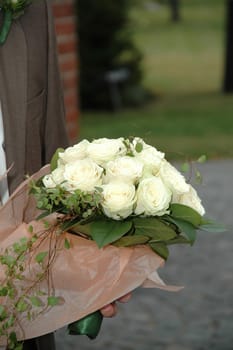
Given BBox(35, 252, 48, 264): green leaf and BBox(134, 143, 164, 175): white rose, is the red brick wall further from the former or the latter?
BBox(35, 252, 48, 264): green leaf

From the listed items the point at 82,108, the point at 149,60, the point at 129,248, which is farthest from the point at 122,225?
the point at 149,60

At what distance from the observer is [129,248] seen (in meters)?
2.67

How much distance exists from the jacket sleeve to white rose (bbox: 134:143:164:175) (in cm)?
55

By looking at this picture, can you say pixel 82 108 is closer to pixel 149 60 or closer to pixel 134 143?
pixel 149 60

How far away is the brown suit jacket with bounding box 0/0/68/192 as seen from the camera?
9.93 ft

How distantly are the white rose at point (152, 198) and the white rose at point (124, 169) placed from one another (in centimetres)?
3

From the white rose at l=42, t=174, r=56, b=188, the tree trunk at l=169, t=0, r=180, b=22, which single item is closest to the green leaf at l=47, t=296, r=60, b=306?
the white rose at l=42, t=174, r=56, b=188

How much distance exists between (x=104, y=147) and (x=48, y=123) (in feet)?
1.80

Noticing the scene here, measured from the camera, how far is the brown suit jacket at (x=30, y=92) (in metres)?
3.03

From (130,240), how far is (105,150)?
27 cm

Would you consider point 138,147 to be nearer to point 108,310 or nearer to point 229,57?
point 108,310

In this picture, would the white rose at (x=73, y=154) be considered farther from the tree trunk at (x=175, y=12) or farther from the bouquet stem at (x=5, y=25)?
the tree trunk at (x=175, y=12)

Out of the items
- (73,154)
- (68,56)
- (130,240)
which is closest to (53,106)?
(73,154)

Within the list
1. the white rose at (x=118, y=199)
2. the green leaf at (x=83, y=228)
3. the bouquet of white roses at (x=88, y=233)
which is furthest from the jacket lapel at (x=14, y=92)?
the white rose at (x=118, y=199)
